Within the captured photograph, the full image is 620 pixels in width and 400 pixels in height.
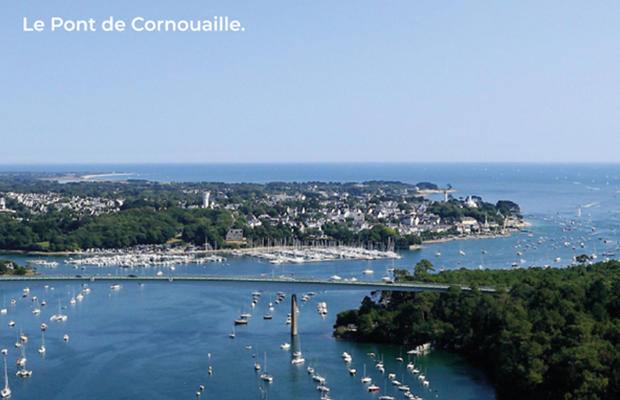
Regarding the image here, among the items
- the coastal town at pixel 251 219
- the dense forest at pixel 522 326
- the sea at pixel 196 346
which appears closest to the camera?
the dense forest at pixel 522 326

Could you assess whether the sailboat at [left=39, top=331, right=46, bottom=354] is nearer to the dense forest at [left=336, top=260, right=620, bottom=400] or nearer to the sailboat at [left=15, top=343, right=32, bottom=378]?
the sailboat at [left=15, top=343, right=32, bottom=378]

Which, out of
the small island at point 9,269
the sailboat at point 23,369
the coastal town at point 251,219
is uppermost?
the coastal town at point 251,219

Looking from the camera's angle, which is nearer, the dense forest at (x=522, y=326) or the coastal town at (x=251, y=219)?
the dense forest at (x=522, y=326)

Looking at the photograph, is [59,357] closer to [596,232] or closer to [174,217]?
[174,217]

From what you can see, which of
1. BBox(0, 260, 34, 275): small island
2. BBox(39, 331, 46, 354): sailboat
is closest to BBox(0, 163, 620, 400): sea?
BBox(39, 331, 46, 354): sailboat

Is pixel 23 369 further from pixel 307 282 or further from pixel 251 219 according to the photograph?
pixel 251 219

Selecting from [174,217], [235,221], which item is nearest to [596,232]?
[235,221]

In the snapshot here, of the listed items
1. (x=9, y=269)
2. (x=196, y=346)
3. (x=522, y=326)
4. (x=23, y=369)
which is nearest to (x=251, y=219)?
(x=9, y=269)

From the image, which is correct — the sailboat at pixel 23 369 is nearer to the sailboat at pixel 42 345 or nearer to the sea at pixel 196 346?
the sea at pixel 196 346

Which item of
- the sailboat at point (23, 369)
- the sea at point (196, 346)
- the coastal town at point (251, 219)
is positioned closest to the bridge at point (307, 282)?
the sea at point (196, 346)
